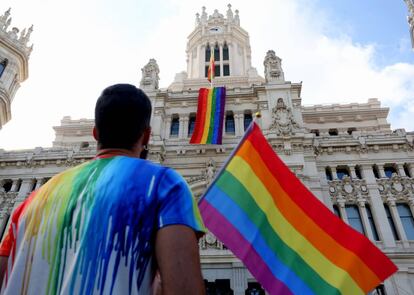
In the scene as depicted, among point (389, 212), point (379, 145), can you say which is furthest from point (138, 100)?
point (379, 145)

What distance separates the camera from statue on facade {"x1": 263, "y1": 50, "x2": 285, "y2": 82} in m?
24.4

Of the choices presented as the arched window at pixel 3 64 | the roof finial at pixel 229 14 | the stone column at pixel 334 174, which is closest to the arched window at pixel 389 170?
the stone column at pixel 334 174

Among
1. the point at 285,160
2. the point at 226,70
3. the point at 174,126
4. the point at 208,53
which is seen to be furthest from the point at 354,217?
the point at 208,53

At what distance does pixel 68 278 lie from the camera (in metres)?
1.56

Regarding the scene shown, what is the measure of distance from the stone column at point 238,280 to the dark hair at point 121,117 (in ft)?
49.2

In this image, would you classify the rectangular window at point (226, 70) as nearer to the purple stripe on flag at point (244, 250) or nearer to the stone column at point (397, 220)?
the stone column at point (397, 220)

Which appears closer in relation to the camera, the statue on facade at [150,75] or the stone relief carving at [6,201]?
the stone relief carving at [6,201]

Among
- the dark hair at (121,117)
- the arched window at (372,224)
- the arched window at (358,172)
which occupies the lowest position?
the dark hair at (121,117)

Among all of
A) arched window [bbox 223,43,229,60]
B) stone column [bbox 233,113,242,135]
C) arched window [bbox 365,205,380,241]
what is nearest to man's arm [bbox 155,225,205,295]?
arched window [bbox 365,205,380,241]

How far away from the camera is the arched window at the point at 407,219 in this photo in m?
17.6

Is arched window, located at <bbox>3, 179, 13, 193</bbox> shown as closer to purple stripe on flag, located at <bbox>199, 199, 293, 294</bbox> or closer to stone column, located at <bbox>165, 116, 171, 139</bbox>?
stone column, located at <bbox>165, 116, 171, 139</bbox>

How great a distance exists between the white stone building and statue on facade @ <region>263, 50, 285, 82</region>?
0.08 m

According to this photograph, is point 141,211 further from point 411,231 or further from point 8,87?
point 8,87

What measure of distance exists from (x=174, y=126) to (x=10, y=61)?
53.6ft
